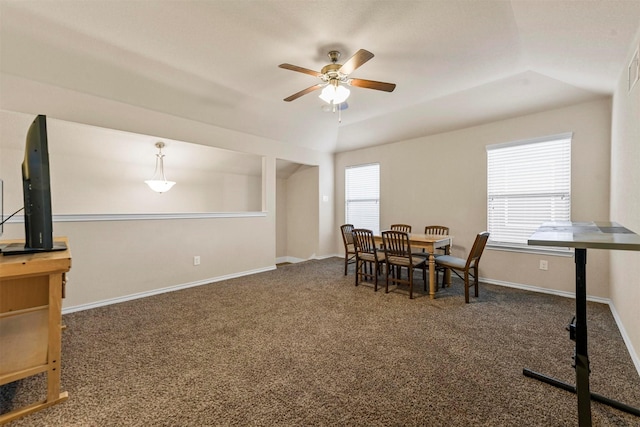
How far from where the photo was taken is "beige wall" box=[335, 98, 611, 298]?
331 centimetres

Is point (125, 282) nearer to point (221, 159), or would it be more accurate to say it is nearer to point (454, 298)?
point (221, 159)

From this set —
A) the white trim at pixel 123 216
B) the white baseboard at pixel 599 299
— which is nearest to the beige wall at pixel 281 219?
the white trim at pixel 123 216

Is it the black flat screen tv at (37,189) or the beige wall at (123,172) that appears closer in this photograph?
the black flat screen tv at (37,189)

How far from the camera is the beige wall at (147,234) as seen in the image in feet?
9.55

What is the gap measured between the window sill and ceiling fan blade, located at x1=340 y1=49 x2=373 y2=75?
3.10 metres

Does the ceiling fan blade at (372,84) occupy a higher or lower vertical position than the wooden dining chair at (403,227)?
higher

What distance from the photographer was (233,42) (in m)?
2.57

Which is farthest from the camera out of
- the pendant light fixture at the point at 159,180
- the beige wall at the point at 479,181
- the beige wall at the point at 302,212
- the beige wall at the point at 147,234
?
the beige wall at the point at 302,212

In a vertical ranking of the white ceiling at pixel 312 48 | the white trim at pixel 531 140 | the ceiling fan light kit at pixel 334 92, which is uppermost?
the white ceiling at pixel 312 48

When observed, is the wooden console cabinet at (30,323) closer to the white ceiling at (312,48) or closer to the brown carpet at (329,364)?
the brown carpet at (329,364)

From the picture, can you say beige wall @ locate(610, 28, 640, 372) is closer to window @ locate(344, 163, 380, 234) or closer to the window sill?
the window sill

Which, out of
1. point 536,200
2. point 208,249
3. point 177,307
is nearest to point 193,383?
point 177,307

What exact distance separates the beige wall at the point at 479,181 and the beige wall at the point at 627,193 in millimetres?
282

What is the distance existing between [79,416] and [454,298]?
350 centimetres
